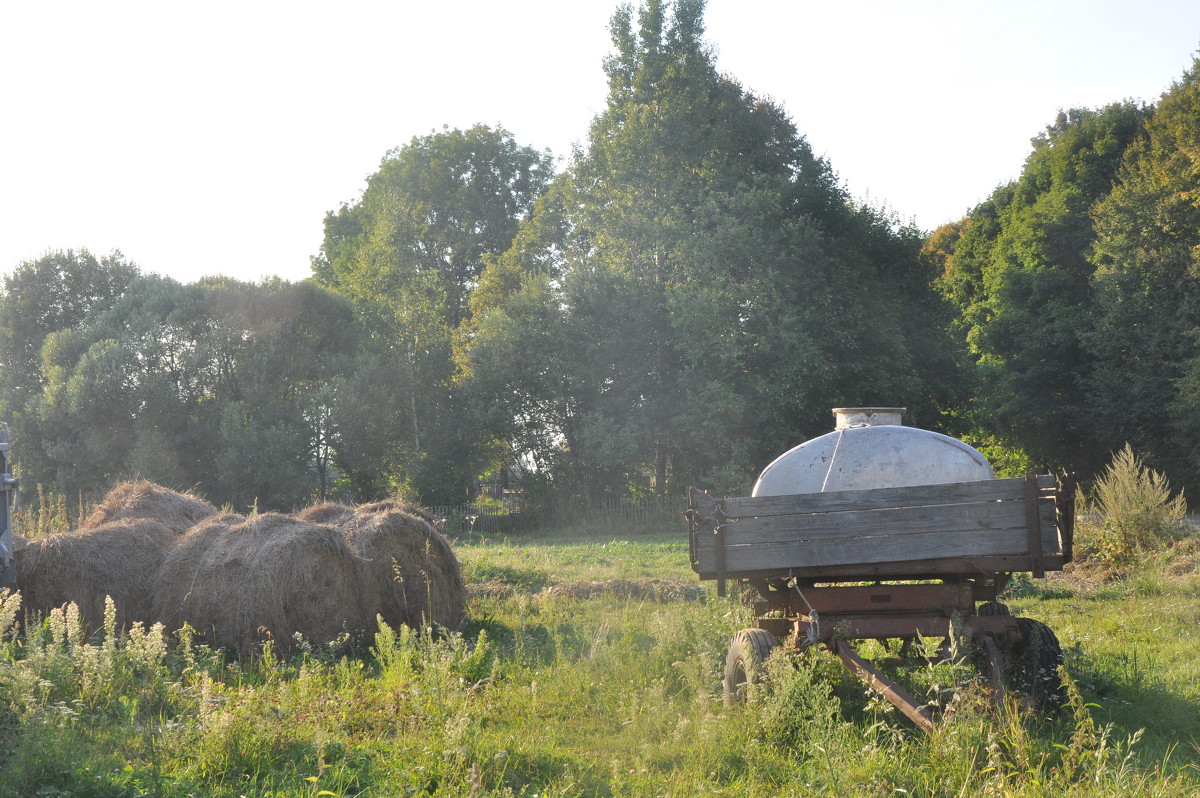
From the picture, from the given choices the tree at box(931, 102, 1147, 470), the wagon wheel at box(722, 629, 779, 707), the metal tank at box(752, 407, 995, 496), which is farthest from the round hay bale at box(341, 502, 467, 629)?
the tree at box(931, 102, 1147, 470)

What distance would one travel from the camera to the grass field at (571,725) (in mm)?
4652

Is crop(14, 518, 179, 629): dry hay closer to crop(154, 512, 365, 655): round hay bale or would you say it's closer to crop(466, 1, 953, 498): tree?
crop(154, 512, 365, 655): round hay bale

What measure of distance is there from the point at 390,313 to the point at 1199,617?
2920 centimetres

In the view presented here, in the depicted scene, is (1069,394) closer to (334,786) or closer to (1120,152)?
(1120,152)

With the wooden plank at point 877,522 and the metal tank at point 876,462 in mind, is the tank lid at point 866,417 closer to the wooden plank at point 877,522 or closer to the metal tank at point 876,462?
the metal tank at point 876,462

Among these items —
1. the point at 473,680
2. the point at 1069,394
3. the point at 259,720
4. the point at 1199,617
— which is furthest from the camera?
the point at 1069,394

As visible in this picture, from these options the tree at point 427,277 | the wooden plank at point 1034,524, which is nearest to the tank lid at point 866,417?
the wooden plank at point 1034,524

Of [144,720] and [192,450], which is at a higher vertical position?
[192,450]

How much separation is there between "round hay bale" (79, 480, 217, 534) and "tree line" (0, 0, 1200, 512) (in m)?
18.1

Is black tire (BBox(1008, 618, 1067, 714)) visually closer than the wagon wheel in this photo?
No

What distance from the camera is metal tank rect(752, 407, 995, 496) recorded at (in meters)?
6.75

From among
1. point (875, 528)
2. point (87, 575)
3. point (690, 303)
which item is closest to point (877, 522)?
point (875, 528)

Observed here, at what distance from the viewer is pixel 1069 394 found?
3400 cm

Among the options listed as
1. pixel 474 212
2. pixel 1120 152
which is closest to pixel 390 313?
pixel 474 212
